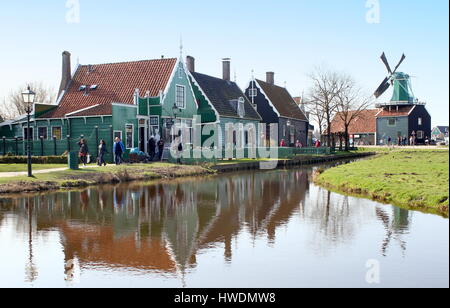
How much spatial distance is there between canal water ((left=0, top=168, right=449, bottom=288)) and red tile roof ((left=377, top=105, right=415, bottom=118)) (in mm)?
59423

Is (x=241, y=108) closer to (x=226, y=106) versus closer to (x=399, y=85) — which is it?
(x=226, y=106)

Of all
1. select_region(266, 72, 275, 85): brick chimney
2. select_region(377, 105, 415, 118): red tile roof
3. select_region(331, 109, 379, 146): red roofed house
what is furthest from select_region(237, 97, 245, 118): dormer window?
select_region(331, 109, 379, 146): red roofed house

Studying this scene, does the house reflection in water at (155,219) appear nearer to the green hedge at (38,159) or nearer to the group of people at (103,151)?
the group of people at (103,151)

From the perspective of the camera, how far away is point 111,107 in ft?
96.0

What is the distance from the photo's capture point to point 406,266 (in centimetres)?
760

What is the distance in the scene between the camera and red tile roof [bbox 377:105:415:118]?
70.6 m

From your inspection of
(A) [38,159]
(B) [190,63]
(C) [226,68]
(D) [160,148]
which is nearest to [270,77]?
(C) [226,68]

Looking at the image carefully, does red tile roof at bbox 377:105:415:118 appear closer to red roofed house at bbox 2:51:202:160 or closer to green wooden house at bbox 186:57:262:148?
green wooden house at bbox 186:57:262:148

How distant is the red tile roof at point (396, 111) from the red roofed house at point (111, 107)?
145 feet

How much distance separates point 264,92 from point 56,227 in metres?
39.9

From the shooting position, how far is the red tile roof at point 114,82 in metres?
32.0

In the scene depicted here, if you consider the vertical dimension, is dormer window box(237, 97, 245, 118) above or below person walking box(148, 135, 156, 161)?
above

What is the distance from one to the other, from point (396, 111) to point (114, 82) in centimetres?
4961
